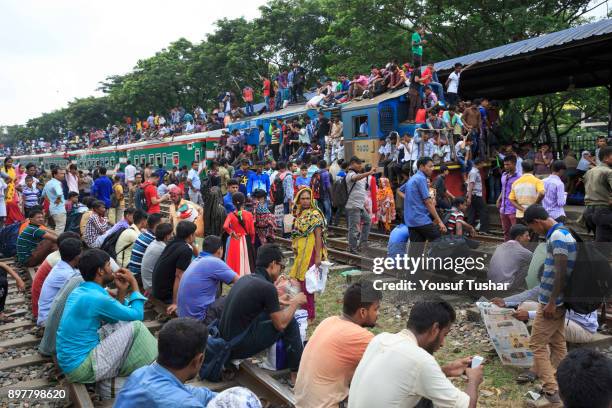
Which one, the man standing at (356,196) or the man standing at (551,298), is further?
the man standing at (356,196)

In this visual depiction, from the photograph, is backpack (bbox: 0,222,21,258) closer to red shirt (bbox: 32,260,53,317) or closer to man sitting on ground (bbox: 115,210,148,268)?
man sitting on ground (bbox: 115,210,148,268)

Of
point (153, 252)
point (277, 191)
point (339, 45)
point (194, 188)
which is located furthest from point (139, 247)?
point (339, 45)

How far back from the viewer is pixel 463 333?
5.84 metres

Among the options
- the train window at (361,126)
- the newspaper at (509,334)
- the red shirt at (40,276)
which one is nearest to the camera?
the newspaper at (509,334)

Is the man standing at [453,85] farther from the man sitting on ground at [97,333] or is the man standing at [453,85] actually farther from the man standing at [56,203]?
the man sitting on ground at [97,333]

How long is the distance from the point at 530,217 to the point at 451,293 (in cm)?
320

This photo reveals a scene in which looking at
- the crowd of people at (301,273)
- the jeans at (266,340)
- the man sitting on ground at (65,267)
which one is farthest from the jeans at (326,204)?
the jeans at (266,340)

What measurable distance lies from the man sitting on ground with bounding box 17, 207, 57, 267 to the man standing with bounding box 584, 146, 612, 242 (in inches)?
319

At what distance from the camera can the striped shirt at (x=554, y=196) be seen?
759 cm

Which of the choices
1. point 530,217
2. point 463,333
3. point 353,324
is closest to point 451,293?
point 463,333

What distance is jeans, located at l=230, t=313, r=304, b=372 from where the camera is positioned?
4.44m

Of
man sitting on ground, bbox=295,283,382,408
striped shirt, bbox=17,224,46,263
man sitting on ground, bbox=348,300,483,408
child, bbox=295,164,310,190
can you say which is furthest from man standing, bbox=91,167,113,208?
man sitting on ground, bbox=348,300,483,408

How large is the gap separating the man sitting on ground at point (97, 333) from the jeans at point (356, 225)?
17.7 ft

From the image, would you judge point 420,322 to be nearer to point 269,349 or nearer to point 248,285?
point 248,285
